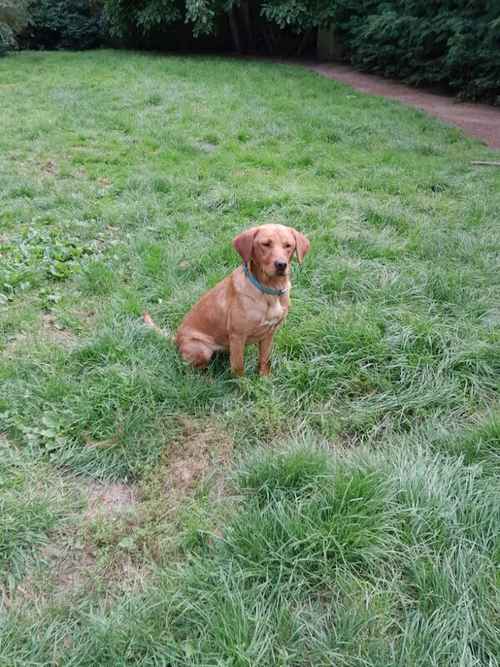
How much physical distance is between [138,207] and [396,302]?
3196 millimetres

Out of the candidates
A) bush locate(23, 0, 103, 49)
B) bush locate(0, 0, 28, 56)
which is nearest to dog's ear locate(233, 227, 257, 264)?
bush locate(0, 0, 28, 56)

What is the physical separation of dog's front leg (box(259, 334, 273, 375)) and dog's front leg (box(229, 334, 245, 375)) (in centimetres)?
13

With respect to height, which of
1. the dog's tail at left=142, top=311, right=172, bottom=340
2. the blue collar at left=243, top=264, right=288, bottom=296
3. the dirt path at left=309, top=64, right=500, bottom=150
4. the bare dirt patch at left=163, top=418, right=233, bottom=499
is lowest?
the bare dirt patch at left=163, top=418, right=233, bottom=499

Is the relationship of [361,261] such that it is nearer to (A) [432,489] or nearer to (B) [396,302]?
(B) [396,302]

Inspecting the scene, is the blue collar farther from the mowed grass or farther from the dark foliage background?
the dark foliage background

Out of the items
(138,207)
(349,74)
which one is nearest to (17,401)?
(138,207)

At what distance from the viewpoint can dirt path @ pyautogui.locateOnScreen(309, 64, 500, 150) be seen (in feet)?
28.3

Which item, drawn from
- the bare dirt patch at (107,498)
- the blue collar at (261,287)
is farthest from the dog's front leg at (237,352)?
the bare dirt patch at (107,498)

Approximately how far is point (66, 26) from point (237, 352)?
78.4ft

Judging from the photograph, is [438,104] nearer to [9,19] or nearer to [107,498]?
[107,498]

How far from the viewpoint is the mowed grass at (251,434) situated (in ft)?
5.65

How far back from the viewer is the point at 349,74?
1454 cm

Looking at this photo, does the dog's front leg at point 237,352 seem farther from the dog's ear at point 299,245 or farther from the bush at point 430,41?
the bush at point 430,41

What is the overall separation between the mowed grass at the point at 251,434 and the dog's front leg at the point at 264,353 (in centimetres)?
11
